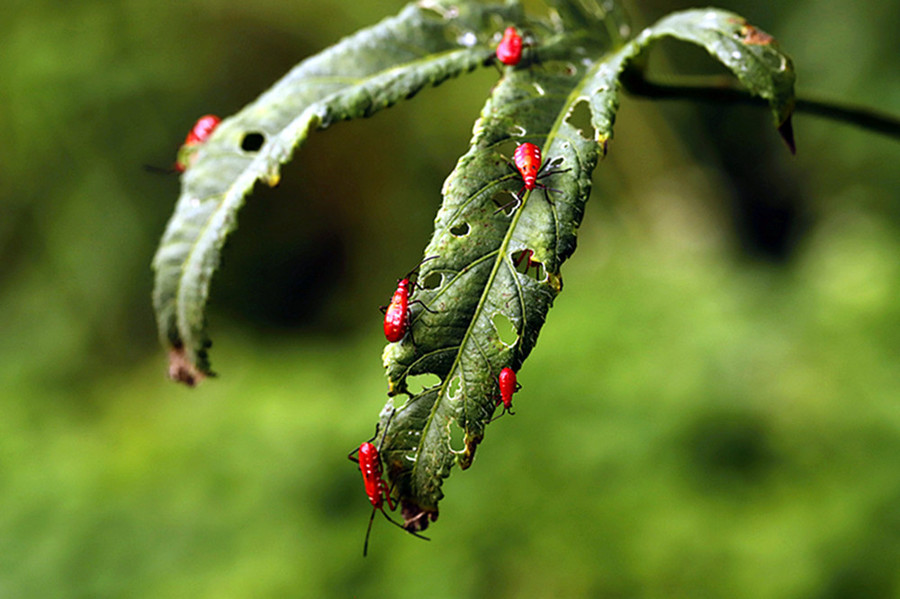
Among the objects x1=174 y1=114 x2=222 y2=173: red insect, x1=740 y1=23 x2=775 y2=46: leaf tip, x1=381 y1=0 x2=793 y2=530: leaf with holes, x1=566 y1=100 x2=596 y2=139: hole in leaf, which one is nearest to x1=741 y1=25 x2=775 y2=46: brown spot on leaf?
x1=740 y1=23 x2=775 y2=46: leaf tip

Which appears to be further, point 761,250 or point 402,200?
point 402,200

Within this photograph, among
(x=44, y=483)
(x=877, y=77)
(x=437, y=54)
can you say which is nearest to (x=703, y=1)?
(x=877, y=77)

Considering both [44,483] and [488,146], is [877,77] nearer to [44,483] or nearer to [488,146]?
[488,146]

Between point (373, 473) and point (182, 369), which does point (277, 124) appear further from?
point (373, 473)

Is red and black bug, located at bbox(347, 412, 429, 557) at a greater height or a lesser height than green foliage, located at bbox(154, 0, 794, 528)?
lesser

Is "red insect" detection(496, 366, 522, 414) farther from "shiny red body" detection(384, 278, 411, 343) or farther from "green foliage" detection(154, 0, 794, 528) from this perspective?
"shiny red body" detection(384, 278, 411, 343)

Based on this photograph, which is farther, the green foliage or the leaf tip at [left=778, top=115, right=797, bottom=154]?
the leaf tip at [left=778, top=115, right=797, bottom=154]

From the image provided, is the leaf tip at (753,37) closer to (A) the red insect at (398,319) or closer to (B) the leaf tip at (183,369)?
(A) the red insect at (398,319)
